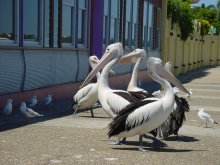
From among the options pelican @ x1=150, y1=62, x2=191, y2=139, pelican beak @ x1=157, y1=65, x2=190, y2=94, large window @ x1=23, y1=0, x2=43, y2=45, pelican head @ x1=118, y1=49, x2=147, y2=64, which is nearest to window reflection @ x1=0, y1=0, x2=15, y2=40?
large window @ x1=23, y1=0, x2=43, y2=45

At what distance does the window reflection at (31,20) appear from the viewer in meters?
14.1

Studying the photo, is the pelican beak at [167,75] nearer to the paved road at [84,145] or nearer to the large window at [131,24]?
the paved road at [84,145]

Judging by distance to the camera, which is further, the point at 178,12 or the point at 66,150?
the point at 178,12

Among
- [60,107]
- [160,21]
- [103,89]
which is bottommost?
[60,107]

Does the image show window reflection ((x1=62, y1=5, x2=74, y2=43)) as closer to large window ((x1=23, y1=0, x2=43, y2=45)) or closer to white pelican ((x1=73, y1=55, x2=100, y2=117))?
large window ((x1=23, y1=0, x2=43, y2=45))

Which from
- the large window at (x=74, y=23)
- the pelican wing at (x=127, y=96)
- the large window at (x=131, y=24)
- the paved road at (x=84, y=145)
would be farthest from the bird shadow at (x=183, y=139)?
the large window at (x=131, y=24)

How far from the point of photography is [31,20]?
1445 cm

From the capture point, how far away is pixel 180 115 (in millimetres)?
9289

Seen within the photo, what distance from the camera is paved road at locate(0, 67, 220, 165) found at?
7352 mm

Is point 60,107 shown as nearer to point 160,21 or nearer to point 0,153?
point 0,153

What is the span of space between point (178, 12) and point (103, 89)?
2754 cm

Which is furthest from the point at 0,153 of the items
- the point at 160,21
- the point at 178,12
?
the point at 178,12

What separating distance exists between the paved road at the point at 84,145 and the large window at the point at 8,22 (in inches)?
82.8

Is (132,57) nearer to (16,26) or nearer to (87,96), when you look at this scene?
(87,96)
